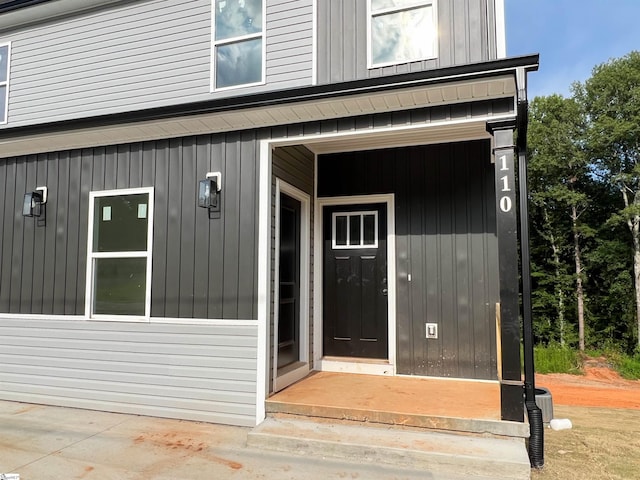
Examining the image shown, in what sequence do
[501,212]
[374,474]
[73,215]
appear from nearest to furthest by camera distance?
1. [374,474]
2. [501,212]
3. [73,215]

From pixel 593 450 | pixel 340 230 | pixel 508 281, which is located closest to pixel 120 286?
pixel 340 230

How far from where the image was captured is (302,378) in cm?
470

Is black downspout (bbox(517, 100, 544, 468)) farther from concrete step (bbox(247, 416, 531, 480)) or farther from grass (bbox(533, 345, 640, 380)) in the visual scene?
grass (bbox(533, 345, 640, 380))

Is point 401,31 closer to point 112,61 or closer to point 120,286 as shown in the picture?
point 112,61

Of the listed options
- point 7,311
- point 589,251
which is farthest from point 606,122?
point 7,311

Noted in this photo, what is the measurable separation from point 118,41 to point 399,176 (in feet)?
12.2

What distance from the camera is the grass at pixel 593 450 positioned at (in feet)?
10.2

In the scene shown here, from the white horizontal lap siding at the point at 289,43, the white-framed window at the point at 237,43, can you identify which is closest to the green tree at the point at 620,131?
the white horizontal lap siding at the point at 289,43

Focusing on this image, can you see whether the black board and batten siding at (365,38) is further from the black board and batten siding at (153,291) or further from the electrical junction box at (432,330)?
the electrical junction box at (432,330)

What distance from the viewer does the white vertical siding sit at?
4641 mm

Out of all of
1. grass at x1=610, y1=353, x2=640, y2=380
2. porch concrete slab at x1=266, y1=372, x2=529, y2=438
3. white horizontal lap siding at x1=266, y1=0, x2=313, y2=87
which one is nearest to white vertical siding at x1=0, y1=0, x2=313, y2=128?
white horizontal lap siding at x1=266, y1=0, x2=313, y2=87

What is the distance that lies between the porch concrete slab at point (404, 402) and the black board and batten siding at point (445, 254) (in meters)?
0.30

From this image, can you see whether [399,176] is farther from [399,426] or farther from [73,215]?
[73,215]

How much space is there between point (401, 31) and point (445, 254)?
2.27m
